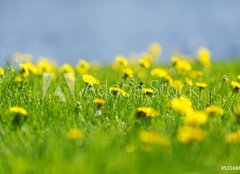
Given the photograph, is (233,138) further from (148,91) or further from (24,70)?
(24,70)

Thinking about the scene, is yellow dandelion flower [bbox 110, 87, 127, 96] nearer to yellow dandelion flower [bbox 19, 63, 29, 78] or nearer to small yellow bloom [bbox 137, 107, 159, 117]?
small yellow bloom [bbox 137, 107, 159, 117]

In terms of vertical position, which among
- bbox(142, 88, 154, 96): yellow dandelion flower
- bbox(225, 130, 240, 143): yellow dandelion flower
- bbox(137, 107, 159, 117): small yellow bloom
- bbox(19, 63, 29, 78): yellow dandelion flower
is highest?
bbox(19, 63, 29, 78): yellow dandelion flower

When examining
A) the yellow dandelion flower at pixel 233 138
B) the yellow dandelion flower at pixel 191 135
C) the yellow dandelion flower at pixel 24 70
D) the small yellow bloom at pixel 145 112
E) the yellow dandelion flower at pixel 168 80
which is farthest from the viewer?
the yellow dandelion flower at pixel 168 80

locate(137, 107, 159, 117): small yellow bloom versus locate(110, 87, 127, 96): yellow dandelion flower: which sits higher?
locate(110, 87, 127, 96): yellow dandelion flower

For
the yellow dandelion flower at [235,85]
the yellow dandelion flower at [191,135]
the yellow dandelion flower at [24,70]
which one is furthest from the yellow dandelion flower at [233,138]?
the yellow dandelion flower at [24,70]

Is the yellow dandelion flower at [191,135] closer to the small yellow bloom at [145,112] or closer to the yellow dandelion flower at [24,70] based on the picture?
the small yellow bloom at [145,112]

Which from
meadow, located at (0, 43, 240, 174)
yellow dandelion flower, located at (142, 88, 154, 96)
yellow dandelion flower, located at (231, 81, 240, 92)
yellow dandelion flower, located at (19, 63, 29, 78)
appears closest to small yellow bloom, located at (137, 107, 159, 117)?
meadow, located at (0, 43, 240, 174)

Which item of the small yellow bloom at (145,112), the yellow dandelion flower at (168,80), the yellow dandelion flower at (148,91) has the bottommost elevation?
the small yellow bloom at (145,112)

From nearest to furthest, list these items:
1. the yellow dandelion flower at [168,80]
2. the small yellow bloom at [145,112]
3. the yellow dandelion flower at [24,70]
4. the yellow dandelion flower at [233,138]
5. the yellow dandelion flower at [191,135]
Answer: the yellow dandelion flower at [191,135]
the yellow dandelion flower at [233,138]
the small yellow bloom at [145,112]
the yellow dandelion flower at [24,70]
the yellow dandelion flower at [168,80]
